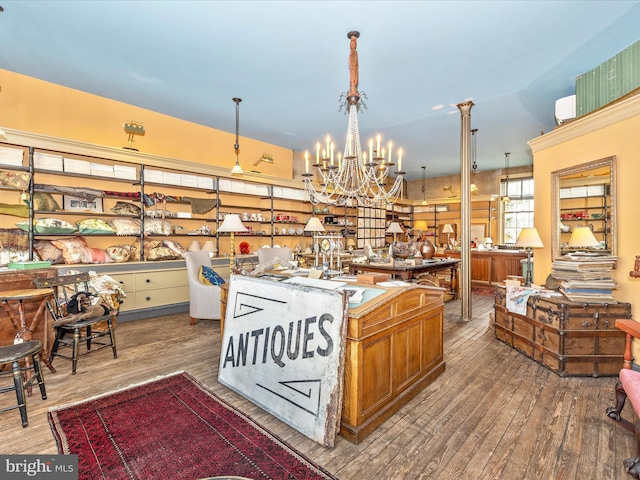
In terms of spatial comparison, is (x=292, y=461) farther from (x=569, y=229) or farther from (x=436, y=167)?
(x=436, y=167)

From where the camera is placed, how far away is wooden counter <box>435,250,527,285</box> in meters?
7.07

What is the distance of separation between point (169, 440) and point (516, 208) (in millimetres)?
11026

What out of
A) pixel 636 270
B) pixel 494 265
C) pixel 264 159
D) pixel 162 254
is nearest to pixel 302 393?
pixel 636 270

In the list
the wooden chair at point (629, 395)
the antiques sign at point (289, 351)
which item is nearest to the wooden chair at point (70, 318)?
the antiques sign at point (289, 351)

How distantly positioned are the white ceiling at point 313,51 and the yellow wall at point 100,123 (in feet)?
0.73

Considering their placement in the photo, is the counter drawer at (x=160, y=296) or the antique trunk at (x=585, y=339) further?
the counter drawer at (x=160, y=296)

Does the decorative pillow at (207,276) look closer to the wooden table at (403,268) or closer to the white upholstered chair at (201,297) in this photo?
the white upholstered chair at (201,297)

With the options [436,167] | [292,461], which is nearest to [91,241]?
[292,461]

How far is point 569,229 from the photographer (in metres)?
3.65

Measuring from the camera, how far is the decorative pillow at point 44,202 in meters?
4.05

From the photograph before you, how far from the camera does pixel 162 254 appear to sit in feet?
16.5

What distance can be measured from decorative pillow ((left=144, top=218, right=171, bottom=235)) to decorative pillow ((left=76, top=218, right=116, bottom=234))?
1.66 feet

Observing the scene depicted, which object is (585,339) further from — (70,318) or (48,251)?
(48,251)

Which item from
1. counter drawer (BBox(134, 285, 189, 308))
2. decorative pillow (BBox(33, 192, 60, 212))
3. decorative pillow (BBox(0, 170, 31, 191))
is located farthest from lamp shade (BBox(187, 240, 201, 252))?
decorative pillow (BBox(0, 170, 31, 191))
